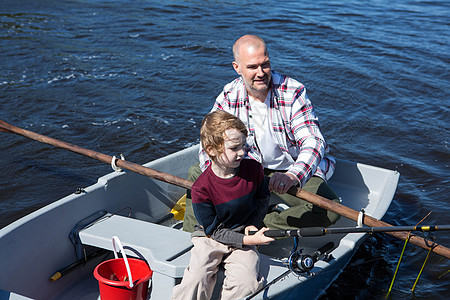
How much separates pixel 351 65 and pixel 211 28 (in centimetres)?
331

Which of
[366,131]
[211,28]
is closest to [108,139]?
→ [366,131]

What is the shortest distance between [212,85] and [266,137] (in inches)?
197

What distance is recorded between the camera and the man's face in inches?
143

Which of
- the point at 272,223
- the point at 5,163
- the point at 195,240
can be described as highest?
the point at 195,240

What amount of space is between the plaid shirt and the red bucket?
36.5 inches

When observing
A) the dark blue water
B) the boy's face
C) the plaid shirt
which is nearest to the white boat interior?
the plaid shirt

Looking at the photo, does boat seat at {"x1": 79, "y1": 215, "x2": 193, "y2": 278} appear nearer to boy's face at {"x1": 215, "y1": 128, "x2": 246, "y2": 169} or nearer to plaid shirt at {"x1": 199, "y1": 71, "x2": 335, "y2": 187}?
plaid shirt at {"x1": 199, "y1": 71, "x2": 335, "y2": 187}

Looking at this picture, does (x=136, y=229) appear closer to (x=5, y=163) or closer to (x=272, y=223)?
(x=272, y=223)

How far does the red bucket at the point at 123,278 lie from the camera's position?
3.20 meters

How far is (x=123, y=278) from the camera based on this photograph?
3457mm

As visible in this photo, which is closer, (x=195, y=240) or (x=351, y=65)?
(x=195, y=240)

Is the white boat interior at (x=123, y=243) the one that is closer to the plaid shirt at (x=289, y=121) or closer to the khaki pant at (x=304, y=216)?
the khaki pant at (x=304, y=216)

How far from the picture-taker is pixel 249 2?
43.5 ft

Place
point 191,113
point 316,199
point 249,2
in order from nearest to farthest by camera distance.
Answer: point 316,199 → point 191,113 → point 249,2
